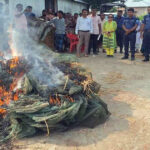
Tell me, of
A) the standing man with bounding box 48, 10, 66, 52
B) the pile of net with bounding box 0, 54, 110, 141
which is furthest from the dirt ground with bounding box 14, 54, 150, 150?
the standing man with bounding box 48, 10, 66, 52

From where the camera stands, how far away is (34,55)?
486 cm

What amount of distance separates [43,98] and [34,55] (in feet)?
4.17

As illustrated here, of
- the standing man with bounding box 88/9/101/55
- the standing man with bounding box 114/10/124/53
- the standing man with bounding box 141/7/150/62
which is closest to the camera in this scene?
the standing man with bounding box 141/7/150/62

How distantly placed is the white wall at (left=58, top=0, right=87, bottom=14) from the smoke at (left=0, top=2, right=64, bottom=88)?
9598 millimetres

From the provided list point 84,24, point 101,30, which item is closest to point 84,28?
point 84,24

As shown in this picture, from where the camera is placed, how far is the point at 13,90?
410cm

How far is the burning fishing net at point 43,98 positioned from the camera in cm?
362

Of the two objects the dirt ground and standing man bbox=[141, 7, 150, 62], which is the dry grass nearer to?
the dirt ground

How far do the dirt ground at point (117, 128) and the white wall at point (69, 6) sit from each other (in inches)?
377

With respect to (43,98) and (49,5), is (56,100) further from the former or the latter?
(49,5)

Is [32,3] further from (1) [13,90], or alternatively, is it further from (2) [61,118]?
(2) [61,118]

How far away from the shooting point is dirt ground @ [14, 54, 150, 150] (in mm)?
3453

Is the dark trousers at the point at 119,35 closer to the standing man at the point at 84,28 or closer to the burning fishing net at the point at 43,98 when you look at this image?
the standing man at the point at 84,28

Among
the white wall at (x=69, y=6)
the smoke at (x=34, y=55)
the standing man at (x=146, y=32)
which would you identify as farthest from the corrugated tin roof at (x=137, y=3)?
the smoke at (x=34, y=55)
